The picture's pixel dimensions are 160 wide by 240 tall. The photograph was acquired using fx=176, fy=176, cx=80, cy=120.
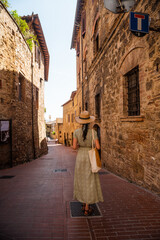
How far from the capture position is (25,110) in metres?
10.3

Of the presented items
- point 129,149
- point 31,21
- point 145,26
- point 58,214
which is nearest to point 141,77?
point 145,26

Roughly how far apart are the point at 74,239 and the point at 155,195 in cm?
223

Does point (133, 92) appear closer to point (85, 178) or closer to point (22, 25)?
point (85, 178)

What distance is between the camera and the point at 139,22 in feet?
10.9

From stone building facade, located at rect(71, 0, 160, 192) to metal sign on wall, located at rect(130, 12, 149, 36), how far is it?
5.6 inches

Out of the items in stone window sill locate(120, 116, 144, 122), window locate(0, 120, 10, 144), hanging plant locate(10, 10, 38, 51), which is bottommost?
window locate(0, 120, 10, 144)

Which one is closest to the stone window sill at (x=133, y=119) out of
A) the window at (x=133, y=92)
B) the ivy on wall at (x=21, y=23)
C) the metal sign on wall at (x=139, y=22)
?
the window at (x=133, y=92)

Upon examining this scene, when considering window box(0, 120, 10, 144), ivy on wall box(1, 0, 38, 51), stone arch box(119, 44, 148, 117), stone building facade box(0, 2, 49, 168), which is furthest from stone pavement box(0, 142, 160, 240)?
ivy on wall box(1, 0, 38, 51)

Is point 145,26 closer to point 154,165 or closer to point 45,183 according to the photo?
point 154,165

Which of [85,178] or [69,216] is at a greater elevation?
[85,178]

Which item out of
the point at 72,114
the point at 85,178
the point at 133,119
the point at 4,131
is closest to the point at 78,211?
the point at 85,178

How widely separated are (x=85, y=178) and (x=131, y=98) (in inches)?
125

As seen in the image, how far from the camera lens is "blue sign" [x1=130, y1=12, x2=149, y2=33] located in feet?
10.7

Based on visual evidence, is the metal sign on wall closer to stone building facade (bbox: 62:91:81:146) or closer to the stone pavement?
the stone pavement
